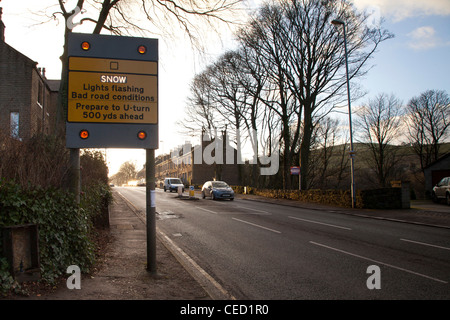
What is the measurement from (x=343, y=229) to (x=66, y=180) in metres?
8.96

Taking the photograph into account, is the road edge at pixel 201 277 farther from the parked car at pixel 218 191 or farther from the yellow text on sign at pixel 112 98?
the parked car at pixel 218 191

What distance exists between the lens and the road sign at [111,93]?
5.84 m

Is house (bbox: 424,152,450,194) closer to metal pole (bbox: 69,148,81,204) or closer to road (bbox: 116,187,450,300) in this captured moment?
road (bbox: 116,187,450,300)

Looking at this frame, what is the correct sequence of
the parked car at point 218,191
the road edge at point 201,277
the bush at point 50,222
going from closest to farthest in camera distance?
the bush at point 50,222
the road edge at point 201,277
the parked car at point 218,191

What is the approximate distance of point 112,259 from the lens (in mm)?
6828

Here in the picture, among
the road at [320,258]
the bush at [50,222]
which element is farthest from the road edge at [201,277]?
the bush at [50,222]

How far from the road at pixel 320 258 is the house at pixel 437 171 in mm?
24021

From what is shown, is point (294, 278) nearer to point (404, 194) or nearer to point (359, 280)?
point (359, 280)

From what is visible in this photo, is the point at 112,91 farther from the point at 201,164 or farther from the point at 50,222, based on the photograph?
the point at 201,164

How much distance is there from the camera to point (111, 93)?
5.96 meters

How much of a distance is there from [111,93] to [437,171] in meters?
35.4

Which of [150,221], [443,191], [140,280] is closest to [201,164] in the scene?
[443,191]

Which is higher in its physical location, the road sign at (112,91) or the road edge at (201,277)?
the road sign at (112,91)
